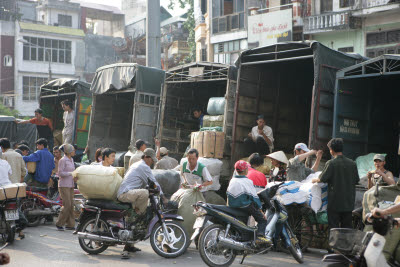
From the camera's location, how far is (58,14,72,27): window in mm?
48938

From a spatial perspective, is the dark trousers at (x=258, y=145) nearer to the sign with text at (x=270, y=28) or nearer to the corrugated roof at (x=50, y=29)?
the sign with text at (x=270, y=28)

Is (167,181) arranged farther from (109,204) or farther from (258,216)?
(258,216)

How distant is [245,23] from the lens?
2972cm

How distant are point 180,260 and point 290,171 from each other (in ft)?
8.46

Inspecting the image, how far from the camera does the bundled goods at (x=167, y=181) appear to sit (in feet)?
34.0

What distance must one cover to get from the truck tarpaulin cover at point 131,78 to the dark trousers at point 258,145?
162 inches

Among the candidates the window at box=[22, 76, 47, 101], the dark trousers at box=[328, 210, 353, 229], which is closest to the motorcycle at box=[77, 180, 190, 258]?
the dark trousers at box=[328, 210, 353, 229]

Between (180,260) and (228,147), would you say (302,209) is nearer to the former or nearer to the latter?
(180,260)

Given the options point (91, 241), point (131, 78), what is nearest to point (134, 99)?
point (131, 78)

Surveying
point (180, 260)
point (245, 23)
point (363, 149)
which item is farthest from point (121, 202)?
point (245, 23)

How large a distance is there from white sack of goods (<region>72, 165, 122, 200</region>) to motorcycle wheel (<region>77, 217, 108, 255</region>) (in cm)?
37

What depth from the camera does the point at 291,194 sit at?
346 inches

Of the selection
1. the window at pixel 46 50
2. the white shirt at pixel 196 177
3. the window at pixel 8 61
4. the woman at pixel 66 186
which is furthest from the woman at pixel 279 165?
the window at pixel 8 61

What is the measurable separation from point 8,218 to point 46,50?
1517 inches
